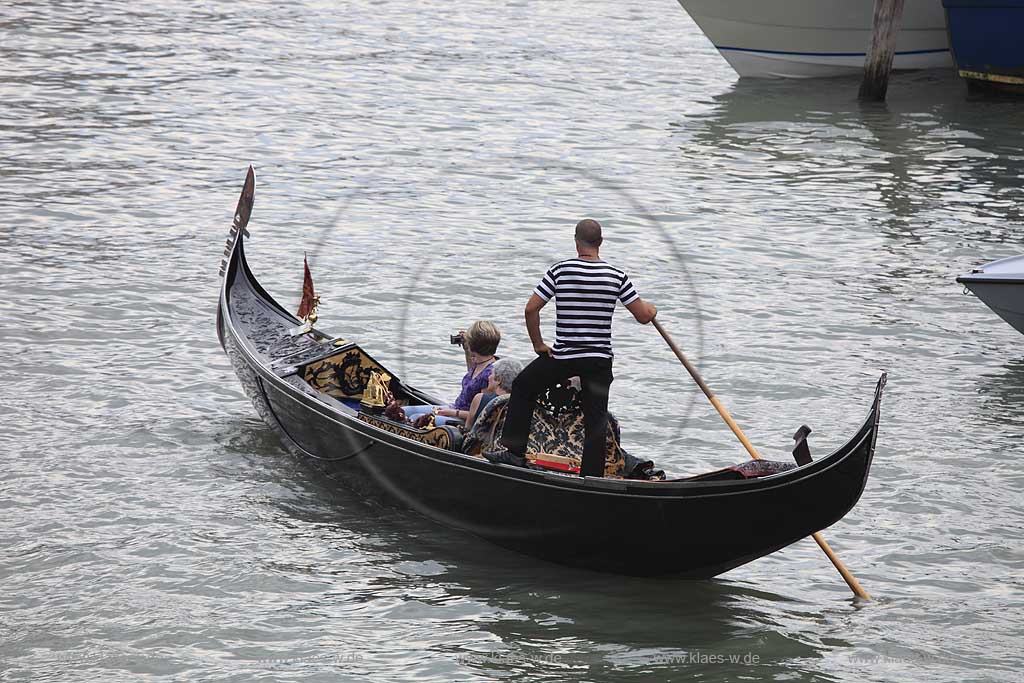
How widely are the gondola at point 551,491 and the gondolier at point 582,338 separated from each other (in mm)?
206

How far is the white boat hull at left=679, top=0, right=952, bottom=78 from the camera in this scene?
1803 centimetres

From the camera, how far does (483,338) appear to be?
6258mm

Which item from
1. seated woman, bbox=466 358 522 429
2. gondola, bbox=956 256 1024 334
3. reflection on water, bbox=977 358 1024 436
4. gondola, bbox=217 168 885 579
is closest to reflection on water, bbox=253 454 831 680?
gondola, bbox=217 168 885 579

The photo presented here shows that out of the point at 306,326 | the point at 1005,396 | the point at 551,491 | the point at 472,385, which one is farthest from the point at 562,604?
the point at 1005,396

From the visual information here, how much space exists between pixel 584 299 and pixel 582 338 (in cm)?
17

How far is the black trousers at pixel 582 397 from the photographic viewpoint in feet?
18.0

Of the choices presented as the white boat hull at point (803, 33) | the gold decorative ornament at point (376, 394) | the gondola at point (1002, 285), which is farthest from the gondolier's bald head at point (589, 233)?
the white boat hull at point (803, 33)

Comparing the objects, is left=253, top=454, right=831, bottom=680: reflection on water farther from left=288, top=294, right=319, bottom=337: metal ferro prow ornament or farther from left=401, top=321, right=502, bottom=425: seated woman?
left=288, top=294, right=319, bottom=337: metal ferro prow ornament

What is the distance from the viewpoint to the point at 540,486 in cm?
554

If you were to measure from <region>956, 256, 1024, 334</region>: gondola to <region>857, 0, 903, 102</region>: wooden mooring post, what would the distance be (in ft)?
27.1

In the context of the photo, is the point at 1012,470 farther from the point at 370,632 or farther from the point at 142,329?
the point at 142,329

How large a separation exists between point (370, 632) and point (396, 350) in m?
3.66

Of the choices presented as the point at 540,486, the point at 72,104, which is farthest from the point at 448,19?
the point at 540,486

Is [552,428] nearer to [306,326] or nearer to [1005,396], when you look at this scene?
[306,326]
